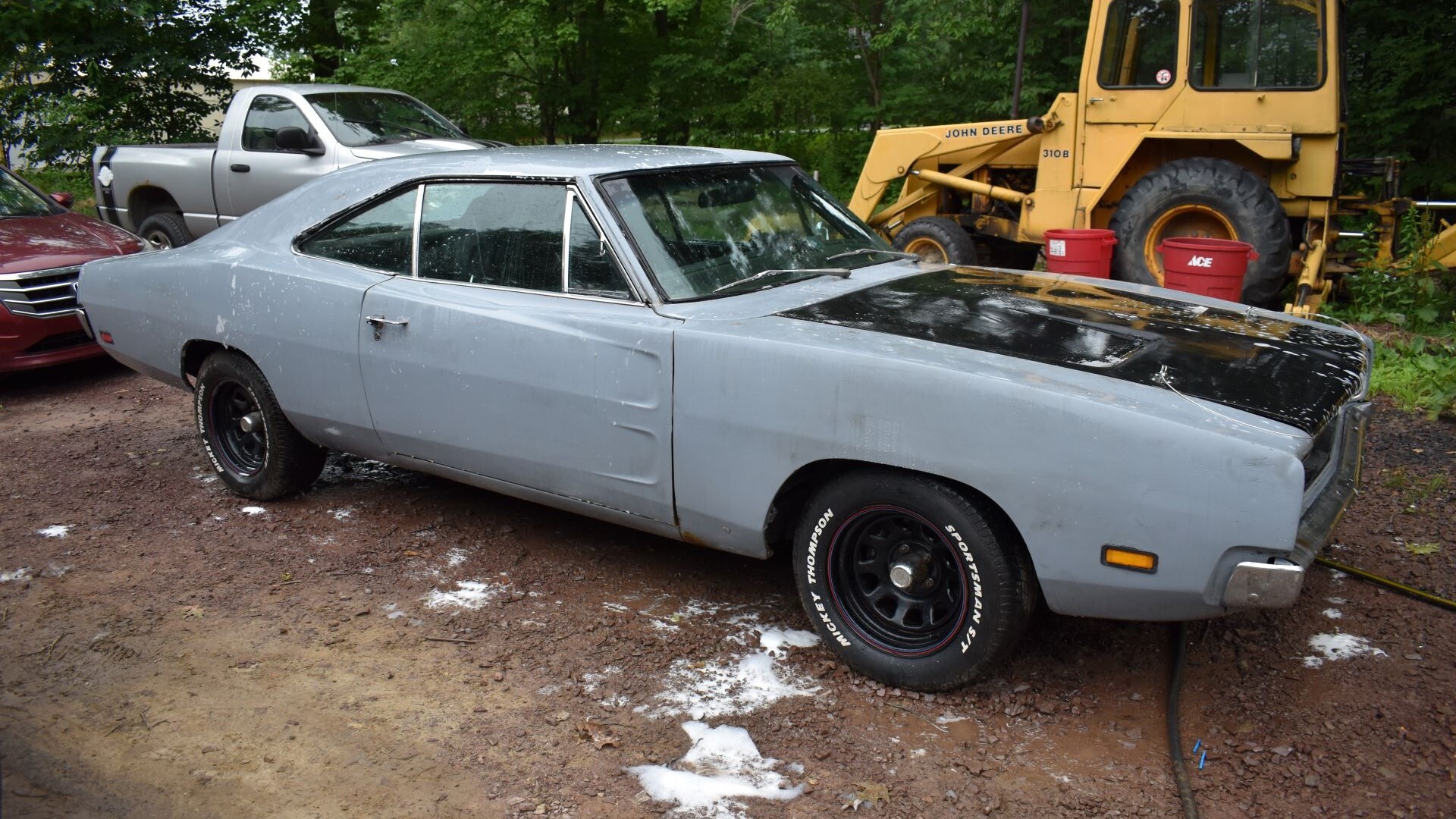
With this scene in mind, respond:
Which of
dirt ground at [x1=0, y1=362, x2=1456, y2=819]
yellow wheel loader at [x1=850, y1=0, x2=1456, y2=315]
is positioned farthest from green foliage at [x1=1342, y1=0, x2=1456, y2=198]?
dirt ground at [x1=0, y1=362, x2=1456, y2=819]

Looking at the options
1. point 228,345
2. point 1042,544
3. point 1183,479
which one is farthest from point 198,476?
point 1183,479

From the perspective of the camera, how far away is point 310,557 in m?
4.58

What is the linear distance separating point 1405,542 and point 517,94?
46.5 feet

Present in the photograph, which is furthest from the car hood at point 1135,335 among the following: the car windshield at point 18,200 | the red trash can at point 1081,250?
the car windshield at point 18,200

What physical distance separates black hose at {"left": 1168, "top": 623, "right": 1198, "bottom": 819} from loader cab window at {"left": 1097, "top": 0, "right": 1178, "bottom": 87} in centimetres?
569

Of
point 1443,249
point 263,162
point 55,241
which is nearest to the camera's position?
point 55,241

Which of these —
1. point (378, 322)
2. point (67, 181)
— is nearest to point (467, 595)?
point (378, 322)

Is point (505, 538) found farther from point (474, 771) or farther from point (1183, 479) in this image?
point (1183, 479)

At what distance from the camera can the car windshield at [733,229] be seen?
13.0ft

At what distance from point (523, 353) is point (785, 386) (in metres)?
1.03

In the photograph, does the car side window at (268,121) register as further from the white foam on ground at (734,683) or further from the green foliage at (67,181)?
the green foliage at (67,181)

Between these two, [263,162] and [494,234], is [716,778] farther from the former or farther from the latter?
[263,162]

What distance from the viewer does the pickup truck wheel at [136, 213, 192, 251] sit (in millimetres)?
10133

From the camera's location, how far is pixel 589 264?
155 inches
